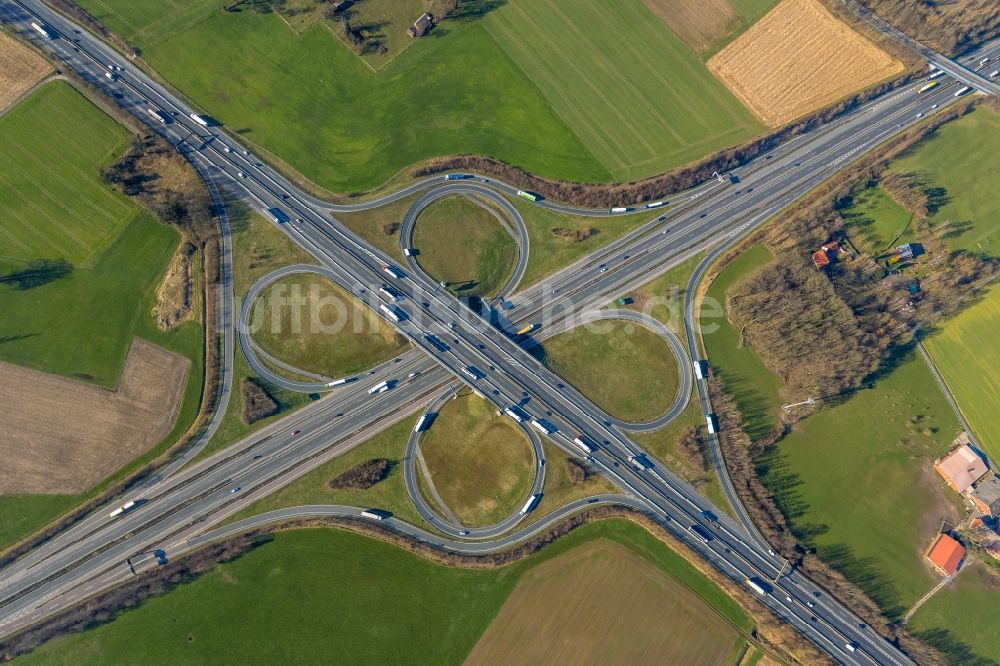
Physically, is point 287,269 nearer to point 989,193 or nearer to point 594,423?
point 594,423

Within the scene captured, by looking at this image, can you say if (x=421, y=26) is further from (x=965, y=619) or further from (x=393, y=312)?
(x=965, y=619)

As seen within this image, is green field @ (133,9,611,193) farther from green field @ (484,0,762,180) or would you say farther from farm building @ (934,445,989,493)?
farm building @ (934,445,989,493)

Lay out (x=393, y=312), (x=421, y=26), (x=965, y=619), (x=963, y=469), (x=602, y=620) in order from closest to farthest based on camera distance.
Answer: (x=602, y=620) < (x=965, y=619) < (x=963, y=469) < (x=393, y=312) < (x=421, y=26)

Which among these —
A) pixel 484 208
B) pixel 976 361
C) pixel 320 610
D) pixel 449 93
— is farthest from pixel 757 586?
pixel 449 93

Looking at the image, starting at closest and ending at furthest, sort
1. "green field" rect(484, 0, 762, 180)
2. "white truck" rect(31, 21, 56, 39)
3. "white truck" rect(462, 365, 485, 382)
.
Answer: "white truck" rect(462, 365, 485, 382)
"white truck" rect(31, 21, 56, 39)
"green field" rect(484, 0, 762, 180)

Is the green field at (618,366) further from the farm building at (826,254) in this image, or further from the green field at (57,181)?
the green field at (57,181)

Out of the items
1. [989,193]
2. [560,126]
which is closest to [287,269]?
[560,126]

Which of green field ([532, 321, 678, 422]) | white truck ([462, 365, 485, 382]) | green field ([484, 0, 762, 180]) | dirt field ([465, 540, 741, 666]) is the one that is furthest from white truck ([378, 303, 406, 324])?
dirt field ([465, 540, 741, 666])
